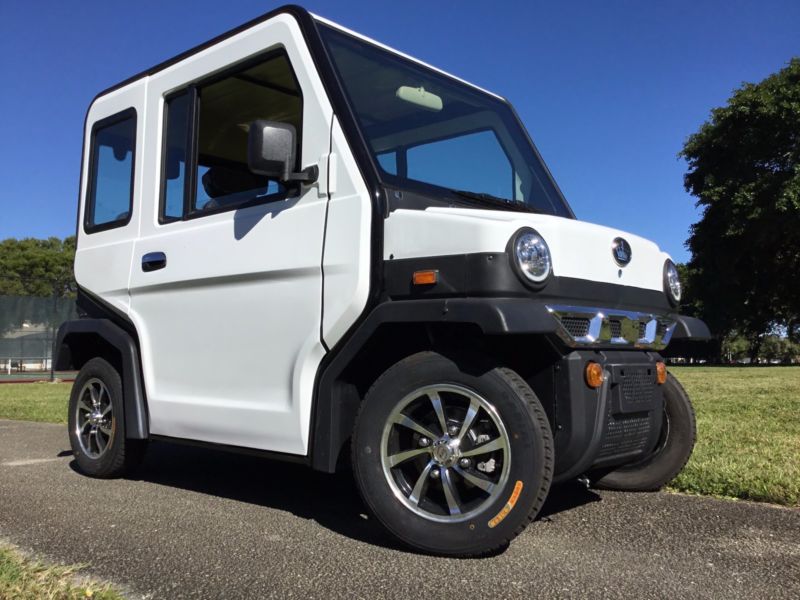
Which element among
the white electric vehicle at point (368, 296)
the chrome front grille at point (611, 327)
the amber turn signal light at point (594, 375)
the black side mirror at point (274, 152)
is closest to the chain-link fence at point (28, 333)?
the white electric vehicle at point (368, 296)

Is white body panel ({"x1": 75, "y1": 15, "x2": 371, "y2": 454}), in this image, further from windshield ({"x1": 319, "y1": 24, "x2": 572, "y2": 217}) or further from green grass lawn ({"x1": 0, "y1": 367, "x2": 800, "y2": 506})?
green grass lawn ({"x1": 0, "y1": 367, "x2": 800, "y2": 506})

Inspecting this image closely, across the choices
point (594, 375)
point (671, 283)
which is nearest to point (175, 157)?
point (594, 375)

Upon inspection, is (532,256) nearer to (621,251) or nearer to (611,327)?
(611,327)

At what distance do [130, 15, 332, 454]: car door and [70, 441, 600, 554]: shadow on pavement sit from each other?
486 millimetres

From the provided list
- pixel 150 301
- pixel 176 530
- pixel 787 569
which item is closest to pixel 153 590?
pixel 176 530

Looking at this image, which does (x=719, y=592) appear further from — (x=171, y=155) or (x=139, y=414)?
(x=171, y=155)

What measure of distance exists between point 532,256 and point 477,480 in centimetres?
95

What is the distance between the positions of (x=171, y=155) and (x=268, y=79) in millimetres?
879

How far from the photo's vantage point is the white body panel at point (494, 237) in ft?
9.80

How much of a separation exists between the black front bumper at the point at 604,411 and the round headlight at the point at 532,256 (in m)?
0.37

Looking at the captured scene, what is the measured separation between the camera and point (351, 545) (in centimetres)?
320

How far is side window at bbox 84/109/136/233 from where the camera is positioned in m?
4.85

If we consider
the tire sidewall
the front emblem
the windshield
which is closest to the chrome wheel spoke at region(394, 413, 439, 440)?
the windshield

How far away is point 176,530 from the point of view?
349 centimetres
